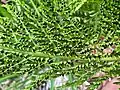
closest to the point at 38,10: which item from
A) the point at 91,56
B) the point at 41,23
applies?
the point at 41,23

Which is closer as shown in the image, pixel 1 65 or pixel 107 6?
pixel 107 6

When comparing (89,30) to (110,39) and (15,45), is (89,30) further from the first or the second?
(15,45)

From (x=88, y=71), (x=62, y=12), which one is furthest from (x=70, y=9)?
(x=88, y=71)

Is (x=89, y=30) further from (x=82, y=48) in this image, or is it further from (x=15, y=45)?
(x=15, y=45)

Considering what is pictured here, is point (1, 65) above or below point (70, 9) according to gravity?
below

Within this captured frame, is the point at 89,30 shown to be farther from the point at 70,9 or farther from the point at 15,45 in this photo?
the point at 15,45
